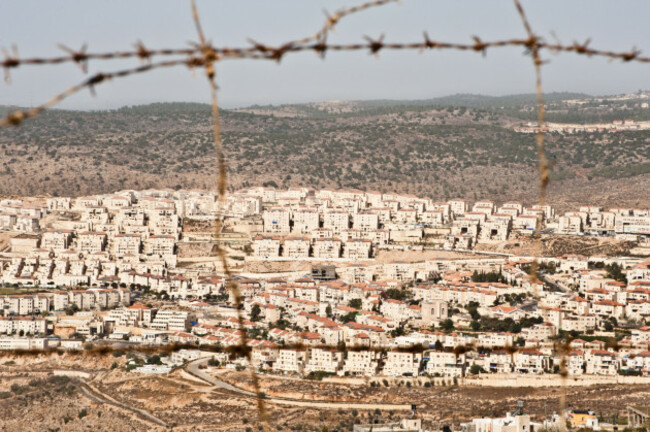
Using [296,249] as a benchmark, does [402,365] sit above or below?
below

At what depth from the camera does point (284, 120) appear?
8312 centimetres

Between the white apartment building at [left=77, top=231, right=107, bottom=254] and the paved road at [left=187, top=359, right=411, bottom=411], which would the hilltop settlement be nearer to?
the white apartment building at [left=77, top=231, right=107, bottom=254]

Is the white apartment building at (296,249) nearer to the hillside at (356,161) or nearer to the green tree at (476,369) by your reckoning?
the green tree at (476,369)

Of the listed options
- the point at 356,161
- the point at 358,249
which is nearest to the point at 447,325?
the point at 358,249

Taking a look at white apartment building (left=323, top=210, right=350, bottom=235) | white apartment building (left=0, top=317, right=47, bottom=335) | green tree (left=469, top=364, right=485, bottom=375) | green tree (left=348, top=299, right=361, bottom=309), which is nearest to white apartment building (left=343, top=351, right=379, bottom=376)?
green tree (left=469, top=364, right=485, bottom=375)

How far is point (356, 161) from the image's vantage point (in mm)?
62656

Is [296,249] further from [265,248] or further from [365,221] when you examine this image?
[365,221]

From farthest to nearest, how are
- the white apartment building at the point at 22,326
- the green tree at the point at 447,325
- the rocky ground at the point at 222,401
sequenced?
the green tree at the point at 447,325, the white apartment building at the point at 22,326, the rocky ground at the point at 222,401

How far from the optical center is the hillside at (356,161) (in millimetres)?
56312

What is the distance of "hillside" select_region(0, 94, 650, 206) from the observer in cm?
5631

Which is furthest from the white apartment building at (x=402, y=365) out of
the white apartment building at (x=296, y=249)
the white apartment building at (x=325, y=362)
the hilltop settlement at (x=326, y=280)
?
the white apartment building at (x=296, y=249)

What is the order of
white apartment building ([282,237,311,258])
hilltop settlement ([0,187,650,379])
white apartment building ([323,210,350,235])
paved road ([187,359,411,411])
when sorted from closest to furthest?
1. paved road ([187,359,411,411])
2. hilltop settlement ([0,187,650,379])
3. white apartment building ([282,237,311,258])
4. white apartment building ([323,210,350,235])

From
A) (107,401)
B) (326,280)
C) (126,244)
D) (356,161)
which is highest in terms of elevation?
(356,161)

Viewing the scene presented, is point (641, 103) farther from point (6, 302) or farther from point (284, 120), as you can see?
point (6, 302)
